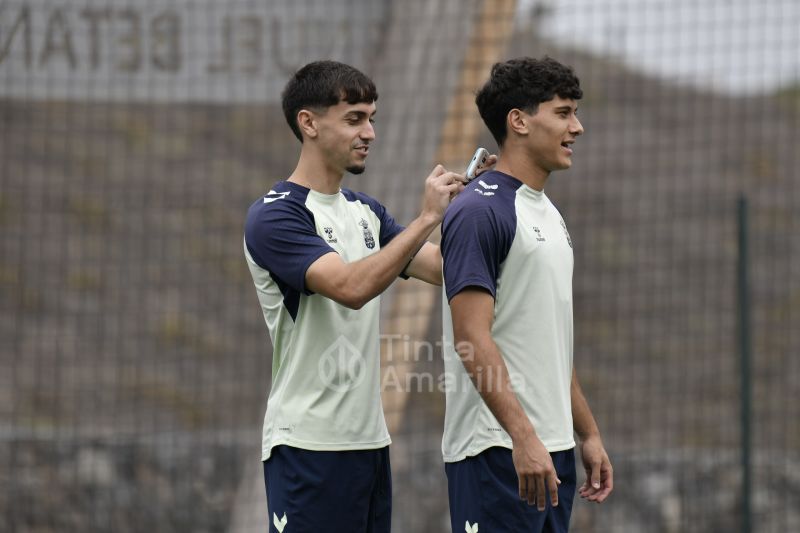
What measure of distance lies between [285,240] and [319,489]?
71cm

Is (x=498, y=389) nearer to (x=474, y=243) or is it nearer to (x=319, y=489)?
(x=474, y=243)

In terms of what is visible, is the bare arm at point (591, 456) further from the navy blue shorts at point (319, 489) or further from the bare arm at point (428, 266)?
the navy blue shorts at point (319, 489)

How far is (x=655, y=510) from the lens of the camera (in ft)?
22.8

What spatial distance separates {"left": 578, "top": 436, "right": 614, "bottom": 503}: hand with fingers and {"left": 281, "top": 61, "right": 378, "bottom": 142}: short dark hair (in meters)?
1.22

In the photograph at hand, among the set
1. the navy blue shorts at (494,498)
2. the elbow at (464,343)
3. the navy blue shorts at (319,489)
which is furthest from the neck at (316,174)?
the navy blue shorts at (494,498)

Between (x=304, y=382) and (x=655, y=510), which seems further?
(x=655, y=510)

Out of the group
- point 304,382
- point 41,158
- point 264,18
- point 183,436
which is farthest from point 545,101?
point 41,158

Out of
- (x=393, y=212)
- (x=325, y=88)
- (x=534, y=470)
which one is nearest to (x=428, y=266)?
(x=325, y=88)

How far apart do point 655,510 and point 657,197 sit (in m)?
3.77

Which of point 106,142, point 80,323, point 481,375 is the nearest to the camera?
point 481,375

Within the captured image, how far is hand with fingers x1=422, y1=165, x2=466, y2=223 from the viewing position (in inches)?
127

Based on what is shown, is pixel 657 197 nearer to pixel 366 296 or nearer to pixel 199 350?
pixel 199 350

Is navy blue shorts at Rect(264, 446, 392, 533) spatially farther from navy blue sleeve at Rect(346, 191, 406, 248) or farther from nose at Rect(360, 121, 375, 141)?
nose at Rect(360, 121, 375, 141)

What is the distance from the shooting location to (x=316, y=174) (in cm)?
353
